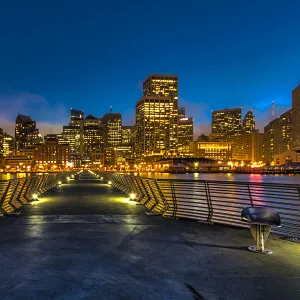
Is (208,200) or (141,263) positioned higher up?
(208,200)

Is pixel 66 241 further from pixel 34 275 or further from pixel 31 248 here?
pixel 34 275

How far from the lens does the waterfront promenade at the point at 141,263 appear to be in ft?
17.5

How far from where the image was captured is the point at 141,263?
271 inches

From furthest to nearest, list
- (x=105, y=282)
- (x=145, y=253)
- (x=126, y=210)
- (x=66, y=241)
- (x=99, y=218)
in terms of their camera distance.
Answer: (x=126, y=210) → (x=99, y=218) → (x=66, y=241) → (x=145, y=253) → (x=105, y=282)

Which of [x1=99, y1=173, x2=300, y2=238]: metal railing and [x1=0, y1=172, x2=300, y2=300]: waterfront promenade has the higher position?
[x1=99, y1=173, x2=300, y2=238]: metal railing

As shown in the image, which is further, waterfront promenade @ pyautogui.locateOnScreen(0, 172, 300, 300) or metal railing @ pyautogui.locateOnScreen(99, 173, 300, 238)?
metal railing @ pyautogui.locateOnScreen(99, 173, 300, 238)

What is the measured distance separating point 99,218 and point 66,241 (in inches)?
160

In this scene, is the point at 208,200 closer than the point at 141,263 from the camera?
No

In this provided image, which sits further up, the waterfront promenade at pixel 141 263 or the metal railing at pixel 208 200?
the metal railing at pixel 208 200

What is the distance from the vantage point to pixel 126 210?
50.7 feet

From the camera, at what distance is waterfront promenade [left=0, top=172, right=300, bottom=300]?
210 inches

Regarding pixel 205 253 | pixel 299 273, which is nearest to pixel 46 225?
pixel 205 253

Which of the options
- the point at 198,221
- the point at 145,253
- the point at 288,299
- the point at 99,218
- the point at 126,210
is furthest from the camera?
the point at 126,210

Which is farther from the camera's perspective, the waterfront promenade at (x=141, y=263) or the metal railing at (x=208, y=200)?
the metal railing at (x=208, y=200)
